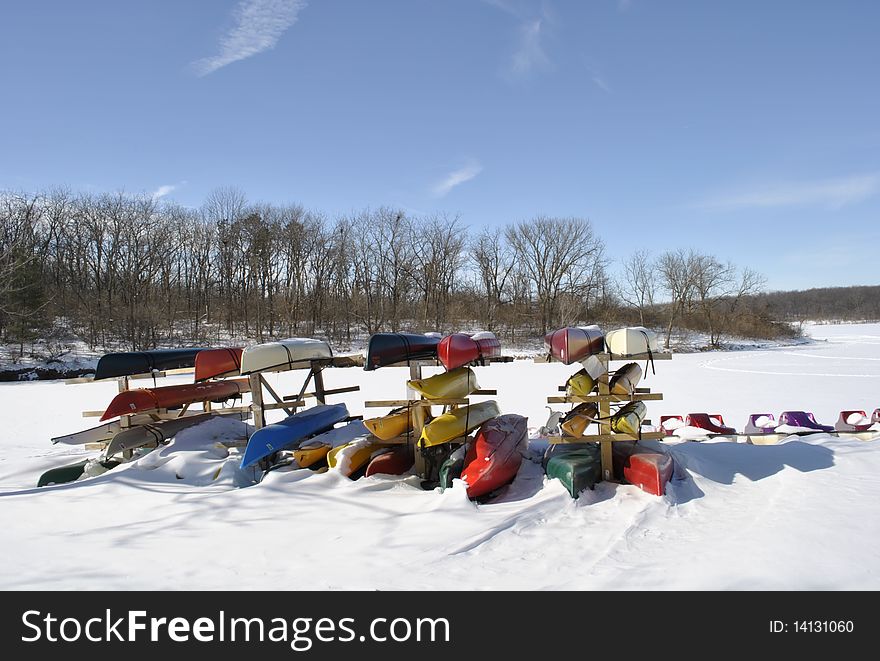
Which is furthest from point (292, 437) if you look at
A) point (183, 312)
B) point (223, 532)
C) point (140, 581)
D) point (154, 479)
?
point (183, 312)

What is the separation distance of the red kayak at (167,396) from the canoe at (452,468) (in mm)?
4862

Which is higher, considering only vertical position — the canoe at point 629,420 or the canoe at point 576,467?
the canoe at point 629,420

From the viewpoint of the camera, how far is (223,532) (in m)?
3.83

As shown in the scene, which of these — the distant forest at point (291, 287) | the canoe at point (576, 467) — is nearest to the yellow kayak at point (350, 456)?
the canoe at point (576, 467)

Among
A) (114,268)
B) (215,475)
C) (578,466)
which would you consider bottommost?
(215,475)

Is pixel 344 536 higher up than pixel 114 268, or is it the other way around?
pixel 114 268

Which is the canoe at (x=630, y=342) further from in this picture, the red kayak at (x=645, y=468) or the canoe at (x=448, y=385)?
the canoe at (x=448, y=385)

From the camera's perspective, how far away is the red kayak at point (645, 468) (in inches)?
178

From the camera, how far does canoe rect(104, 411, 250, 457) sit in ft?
22.9

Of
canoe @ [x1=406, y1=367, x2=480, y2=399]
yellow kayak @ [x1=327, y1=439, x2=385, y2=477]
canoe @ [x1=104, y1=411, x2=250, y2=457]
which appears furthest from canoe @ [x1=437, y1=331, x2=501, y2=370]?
canoe @ [x1=104, y1=411, x2=250, y2=457]

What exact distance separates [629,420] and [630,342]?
0.83 metres

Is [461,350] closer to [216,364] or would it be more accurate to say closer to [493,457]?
[493,457]
